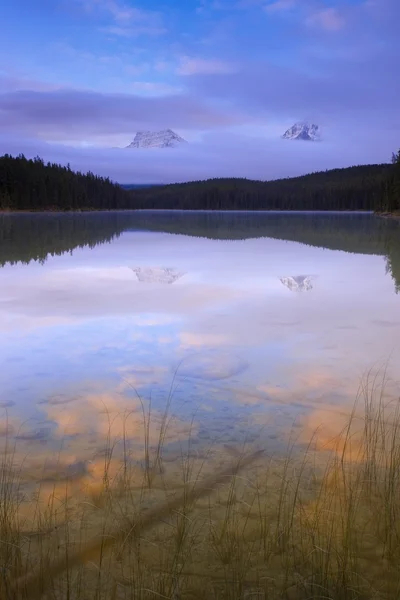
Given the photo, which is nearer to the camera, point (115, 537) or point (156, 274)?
point (115, 537)

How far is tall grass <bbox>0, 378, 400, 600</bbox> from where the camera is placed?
3.67m

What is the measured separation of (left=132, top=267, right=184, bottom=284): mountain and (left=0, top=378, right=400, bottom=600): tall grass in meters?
13.5

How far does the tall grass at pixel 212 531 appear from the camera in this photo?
3.67m

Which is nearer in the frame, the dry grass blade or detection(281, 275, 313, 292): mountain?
the dry grass blade

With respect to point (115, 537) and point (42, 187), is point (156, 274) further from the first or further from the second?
point (42, 187)

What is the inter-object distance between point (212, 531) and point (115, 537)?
0.75m

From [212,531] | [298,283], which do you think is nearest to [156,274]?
[298,283]

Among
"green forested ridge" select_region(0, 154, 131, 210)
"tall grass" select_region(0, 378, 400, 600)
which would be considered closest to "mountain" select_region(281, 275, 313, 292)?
"tall grass" select_region(0, 378, 400, 600)

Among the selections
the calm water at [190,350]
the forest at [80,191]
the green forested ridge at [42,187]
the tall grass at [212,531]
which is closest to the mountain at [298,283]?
the calm water at [190,350]

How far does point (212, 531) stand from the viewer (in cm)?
429

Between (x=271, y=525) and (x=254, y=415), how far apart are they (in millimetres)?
2267

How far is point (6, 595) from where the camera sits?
354 cm

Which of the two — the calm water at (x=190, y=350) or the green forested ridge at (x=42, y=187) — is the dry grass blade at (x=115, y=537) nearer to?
the calm water at (x=190, y=350)

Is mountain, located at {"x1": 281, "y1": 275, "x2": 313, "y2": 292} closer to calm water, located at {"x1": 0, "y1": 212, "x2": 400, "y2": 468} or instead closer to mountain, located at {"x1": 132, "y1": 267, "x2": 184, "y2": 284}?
calm water, located at {"x1": 0, "y1": 212, "x2": 400, "y2": 468}
